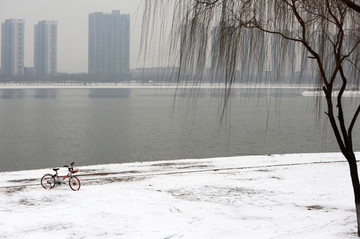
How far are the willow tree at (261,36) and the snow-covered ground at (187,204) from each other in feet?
8.12

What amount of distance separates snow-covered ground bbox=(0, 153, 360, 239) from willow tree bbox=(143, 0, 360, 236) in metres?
2.48

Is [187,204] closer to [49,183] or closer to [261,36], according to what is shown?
[49,183]

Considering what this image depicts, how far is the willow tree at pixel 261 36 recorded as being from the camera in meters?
4.46

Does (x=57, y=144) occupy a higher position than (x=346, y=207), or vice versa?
(x=346, y=207)

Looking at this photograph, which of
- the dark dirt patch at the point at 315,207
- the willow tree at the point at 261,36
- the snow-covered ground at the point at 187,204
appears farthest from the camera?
the dark dirt patch at the point at 315,207

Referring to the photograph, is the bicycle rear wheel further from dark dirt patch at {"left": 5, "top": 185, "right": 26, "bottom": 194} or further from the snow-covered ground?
dark dirt patch at {"left": 5, "top": 185, "right": 26, "bottom": 194}

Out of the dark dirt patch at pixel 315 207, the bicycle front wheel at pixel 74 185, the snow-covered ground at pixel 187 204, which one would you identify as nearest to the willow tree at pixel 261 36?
the snow-covered ground at pixel 187 204

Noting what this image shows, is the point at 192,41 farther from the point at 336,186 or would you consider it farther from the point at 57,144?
the point at 57,144

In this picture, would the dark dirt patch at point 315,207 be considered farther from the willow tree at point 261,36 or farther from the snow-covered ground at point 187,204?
the willow tree at point 261,36

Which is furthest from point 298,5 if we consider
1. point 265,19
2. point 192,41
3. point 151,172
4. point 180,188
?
point 151,172

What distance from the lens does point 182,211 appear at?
8945 mm

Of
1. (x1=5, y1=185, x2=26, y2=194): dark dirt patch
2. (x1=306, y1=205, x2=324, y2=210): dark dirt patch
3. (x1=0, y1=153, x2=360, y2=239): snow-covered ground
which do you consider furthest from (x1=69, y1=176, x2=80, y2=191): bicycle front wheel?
(x1=306, y1=205, x2=324, y2=210): dark dirt patch

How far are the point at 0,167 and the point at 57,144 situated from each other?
355 inches

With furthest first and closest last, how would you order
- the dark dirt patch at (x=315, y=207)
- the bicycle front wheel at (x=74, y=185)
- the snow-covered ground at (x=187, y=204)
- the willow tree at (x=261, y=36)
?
1. the bicycle front wheel at (x=74, y=185)
2. the dark dirt patch at (x=315, y=207)
3. the snow-covered ground at (x=187, y=204)
4. the willow tree at (x=261, y=36)
